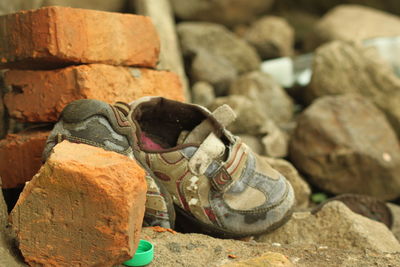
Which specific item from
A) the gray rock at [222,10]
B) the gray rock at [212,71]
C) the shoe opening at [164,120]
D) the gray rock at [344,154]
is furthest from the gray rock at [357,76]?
the shoe opening at [164,120]

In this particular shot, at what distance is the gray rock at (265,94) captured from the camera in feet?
14.3

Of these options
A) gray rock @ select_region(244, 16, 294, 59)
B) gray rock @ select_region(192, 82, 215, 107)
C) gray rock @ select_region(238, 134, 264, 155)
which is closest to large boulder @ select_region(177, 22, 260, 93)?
gray rock @ select_region(192, 82, 215, 107)

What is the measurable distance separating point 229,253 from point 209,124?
468 mm

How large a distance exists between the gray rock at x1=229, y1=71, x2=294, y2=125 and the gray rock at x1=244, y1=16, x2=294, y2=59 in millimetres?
1040

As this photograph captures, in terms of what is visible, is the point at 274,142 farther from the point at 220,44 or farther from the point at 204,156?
the point at 204,156

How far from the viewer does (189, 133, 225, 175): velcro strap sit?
1.50 meters

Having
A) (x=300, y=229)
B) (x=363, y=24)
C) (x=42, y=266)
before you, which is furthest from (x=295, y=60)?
(x=42, y=266)

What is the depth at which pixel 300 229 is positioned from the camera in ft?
5.84

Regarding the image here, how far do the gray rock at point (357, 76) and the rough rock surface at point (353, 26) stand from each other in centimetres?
70

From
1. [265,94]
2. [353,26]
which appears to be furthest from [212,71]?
[353,26]

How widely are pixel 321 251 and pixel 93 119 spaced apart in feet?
2.60

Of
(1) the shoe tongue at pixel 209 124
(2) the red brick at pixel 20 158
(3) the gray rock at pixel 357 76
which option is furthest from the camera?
(3) the gray rock at pixel 357 76

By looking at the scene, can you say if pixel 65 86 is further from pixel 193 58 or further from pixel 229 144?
pixel 193 58

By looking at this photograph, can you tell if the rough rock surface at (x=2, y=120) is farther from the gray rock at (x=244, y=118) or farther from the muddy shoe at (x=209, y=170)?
the gray rock at (x=244, y=118)
